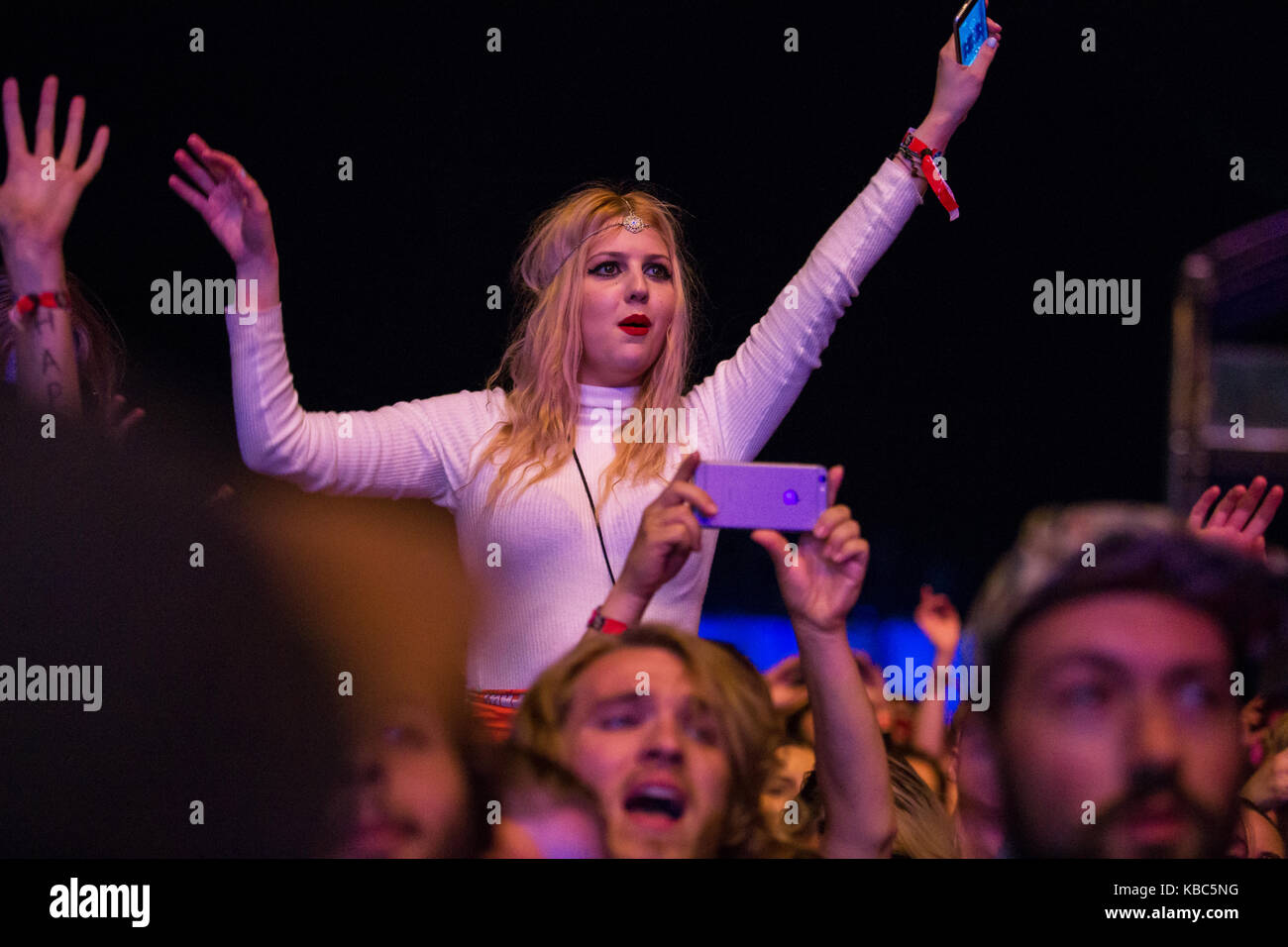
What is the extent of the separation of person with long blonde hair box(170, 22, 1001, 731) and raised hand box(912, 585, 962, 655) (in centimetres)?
49

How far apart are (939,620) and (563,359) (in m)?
0.83

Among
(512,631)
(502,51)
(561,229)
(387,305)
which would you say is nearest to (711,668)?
(512,631)

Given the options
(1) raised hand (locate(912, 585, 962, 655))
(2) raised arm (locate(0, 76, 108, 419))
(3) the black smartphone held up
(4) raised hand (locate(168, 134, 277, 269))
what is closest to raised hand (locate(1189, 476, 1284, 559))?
(1) raised hand (locate(912, 585, 962, 655))

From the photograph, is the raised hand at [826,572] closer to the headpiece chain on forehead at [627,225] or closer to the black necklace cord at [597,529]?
the black necklace cord at [597,529]

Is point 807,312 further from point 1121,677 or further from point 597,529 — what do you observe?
point 1121,677

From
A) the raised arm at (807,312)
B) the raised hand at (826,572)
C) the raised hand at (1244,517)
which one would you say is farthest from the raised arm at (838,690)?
the raised hand at (1244,517)

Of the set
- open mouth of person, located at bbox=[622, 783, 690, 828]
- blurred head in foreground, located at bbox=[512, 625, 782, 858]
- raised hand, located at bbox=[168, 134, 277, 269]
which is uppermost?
raised hand, located at bbox=[168, 134, 277, 269]

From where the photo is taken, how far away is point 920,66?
2518 mm

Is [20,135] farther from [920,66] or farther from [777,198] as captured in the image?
[920,66]

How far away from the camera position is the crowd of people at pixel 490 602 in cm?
181

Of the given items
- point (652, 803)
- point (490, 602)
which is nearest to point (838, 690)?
point (652, 803)

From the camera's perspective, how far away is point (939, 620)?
2445 millimetres

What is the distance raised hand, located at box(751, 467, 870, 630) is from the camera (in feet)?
5.82

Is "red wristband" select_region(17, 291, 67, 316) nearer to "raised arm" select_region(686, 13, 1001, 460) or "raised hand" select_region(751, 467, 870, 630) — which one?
"raised arm" select_region(686, 13, 1001, 460)
